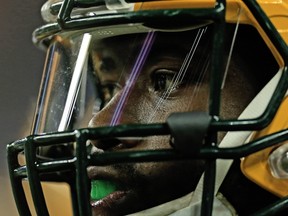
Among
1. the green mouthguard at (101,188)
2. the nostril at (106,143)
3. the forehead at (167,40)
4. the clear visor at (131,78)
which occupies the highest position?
the forehead at (167,40)

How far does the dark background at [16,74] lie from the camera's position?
5.17 feet

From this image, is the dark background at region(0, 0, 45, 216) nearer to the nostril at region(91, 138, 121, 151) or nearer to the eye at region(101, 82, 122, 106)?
the eye at region(101, 82, 122, 106)

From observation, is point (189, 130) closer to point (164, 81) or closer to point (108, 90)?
point (164, 81)

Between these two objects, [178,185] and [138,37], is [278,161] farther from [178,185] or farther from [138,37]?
[138,37]

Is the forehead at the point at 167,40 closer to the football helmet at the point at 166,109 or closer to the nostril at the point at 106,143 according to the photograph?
the football helmet at the point at 166,109

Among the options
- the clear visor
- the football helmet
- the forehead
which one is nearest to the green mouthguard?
the football helmet

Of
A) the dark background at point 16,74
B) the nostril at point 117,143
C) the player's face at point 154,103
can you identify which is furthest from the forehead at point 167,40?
the dark background at point 16,74

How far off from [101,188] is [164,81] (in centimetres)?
22

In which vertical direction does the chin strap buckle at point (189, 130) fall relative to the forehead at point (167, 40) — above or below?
below

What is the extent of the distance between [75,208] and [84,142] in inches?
8.6

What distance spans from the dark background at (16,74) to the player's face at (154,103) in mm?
727

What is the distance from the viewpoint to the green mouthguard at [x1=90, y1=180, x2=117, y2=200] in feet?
Result: 3.05

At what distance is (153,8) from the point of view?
0.78 meters

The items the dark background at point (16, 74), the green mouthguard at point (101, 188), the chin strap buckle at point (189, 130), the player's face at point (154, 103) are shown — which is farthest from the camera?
the dark background at point (16, 74)
